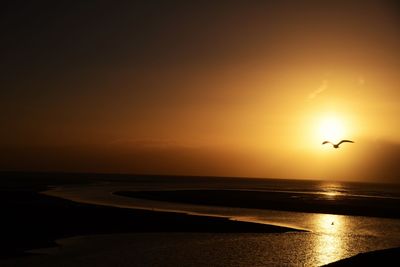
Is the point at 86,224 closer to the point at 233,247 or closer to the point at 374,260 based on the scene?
the point at 233,247

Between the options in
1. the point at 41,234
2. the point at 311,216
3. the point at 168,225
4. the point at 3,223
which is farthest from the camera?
the point at 311,216

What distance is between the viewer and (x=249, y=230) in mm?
35750

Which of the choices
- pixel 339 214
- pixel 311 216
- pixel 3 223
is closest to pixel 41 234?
pixel 3 223

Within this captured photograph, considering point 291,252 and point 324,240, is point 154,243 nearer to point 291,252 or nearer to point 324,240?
point 291,252

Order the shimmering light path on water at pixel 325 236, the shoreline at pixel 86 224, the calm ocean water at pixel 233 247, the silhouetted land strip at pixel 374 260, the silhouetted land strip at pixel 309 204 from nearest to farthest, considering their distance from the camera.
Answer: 1. the silhouetted land strip at pixel 374 260
2. the calm ocean water at pixel 233 247
3. the shimmering light path on water at pixel 325 236
4. the shoreline at pixel 86 224
5. the silhouetted land strip at pixel 309 204

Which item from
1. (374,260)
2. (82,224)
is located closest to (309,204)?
(82,224)

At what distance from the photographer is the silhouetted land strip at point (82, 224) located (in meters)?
29.1

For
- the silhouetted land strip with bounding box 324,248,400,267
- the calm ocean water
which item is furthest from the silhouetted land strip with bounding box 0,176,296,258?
the silhouetted land strip with bounding box 324,248,400,267

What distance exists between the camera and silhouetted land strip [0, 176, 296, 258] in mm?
29052

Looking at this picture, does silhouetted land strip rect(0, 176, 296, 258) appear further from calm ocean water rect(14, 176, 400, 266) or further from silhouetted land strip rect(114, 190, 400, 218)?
silhouetted land strip rect(114, 190, 400, 218)

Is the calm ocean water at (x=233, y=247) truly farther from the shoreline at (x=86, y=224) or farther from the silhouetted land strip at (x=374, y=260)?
the shoreline at (x=86, y=224)

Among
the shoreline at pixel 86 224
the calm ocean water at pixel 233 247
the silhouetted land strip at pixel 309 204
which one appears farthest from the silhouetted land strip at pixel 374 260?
the silhouetted land strip at pixel 309 204

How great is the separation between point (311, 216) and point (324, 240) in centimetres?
1660

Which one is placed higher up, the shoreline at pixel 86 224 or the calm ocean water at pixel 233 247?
the shoreline at pixel 86 224
